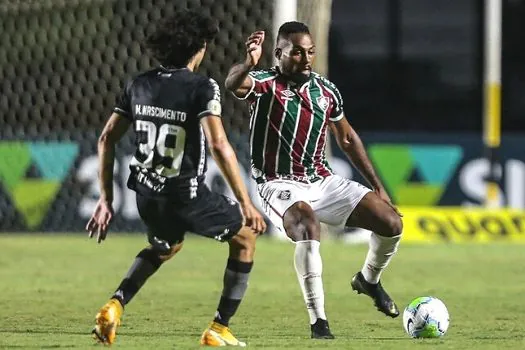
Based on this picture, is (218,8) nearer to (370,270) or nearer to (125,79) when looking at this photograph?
(125,79)

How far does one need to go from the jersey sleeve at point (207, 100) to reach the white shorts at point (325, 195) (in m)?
1.47

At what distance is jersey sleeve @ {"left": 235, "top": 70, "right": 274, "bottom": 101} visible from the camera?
926cm

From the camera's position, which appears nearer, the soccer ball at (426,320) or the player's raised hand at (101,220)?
the player's raised hand at (101,220)

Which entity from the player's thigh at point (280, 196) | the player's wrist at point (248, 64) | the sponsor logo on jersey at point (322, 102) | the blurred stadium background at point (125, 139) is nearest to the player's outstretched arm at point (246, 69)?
the player's wrist at point (248, 64)

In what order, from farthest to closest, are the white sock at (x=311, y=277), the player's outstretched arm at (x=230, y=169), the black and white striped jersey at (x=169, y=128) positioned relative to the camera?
1. the white sock at (x=311, y=277)
2. the black and white striped jersey at (x=169, y=128)
3. the player's outstretched arm at (x=230, y=169)

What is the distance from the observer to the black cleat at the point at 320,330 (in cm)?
845

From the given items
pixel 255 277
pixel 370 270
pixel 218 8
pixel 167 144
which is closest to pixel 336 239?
pixel 218 8

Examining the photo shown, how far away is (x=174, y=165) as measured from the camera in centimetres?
800

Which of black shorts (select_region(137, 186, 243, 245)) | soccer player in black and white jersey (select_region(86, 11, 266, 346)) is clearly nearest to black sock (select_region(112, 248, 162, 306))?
soccer player in black and white jersey (select_region(86, 11, 266, 346))

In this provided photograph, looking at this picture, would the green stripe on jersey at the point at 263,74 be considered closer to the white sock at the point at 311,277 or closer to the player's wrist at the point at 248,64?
the player's wrist at the point at 248,64

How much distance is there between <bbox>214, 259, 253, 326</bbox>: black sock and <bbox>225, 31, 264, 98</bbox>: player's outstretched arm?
1165mm

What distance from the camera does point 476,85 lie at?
1035 inches

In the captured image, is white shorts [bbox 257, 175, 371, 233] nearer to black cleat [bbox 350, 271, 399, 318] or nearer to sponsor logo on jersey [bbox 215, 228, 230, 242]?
black cleat [bbox 350, 271, 399, 318]

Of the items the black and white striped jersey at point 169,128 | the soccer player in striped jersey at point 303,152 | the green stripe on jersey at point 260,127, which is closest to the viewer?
the black and white striped jersey at point 169,128
